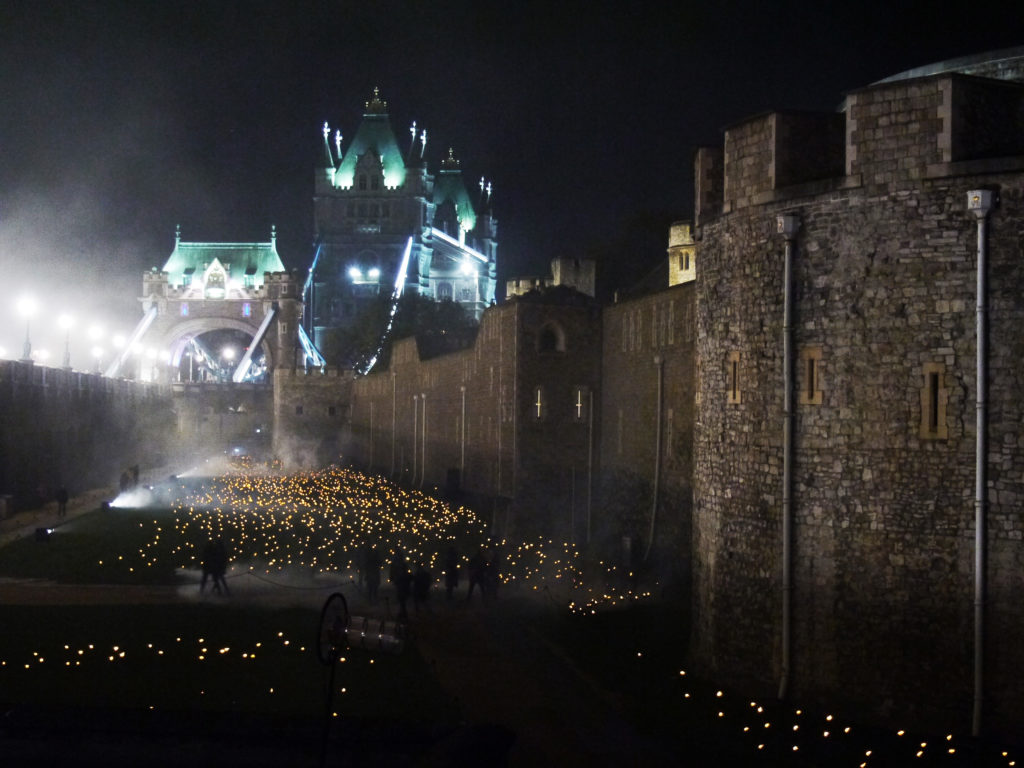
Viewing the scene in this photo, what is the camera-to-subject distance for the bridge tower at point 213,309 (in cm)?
12350

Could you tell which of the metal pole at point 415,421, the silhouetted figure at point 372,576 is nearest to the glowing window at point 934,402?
the silhouetted figure at point 372,576

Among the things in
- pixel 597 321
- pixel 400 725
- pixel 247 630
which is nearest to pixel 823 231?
pixel 400 725

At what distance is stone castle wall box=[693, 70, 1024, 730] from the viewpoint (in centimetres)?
1382

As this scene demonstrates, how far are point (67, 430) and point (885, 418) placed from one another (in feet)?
162

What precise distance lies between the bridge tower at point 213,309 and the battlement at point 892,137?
103226mm

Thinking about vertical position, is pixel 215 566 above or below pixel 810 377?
below

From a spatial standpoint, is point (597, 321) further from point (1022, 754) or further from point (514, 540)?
point (1022, 754)

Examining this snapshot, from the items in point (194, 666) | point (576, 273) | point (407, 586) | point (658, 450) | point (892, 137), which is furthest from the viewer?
point (576, 273)

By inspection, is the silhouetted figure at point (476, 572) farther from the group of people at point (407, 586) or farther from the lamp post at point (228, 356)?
the lamp post at point (228, 356)

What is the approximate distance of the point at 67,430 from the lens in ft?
189

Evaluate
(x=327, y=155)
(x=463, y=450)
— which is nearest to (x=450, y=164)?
(x=327, y=155)

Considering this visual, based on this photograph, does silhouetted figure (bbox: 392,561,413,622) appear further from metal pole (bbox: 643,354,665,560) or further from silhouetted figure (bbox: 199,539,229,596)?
metal pole (bbox: 643,354,665,560)

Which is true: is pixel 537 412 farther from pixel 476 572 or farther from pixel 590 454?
pixel 476 572

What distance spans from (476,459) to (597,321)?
9140 mm
